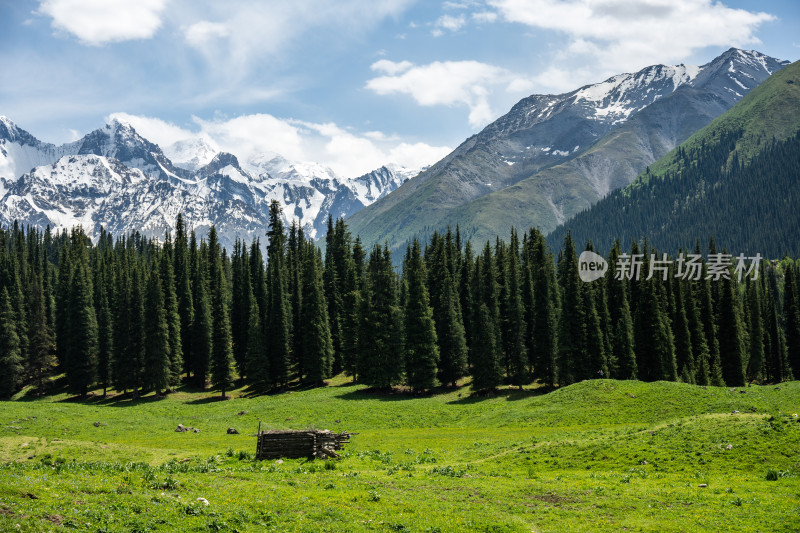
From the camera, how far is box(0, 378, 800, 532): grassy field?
21.3 metres

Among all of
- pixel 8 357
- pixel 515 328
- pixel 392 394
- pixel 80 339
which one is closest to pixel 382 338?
pixel 392 394

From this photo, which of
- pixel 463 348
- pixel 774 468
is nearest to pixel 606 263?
pixel 463 348

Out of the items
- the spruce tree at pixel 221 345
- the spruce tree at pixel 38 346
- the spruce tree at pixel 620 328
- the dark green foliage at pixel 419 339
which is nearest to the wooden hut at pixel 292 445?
the dark green foliage at pixel 419 339

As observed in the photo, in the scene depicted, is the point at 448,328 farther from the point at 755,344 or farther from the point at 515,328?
the point at 755,344

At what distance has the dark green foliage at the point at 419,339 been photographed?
81.6 m

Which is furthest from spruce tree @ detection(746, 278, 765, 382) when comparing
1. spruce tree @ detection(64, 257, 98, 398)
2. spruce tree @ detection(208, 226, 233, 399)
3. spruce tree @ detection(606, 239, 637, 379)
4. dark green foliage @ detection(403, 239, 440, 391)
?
spruce tree @ detection(64, 257, 98, 398)

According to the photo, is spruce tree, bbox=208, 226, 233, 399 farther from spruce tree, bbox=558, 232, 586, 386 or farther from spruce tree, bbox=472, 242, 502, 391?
spruce tree, bbox=558, 232, 586, 386

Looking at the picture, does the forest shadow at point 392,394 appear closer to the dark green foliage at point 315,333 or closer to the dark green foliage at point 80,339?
the dark green foliage at point 315,333

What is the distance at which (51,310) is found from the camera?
113m

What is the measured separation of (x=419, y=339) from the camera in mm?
83438

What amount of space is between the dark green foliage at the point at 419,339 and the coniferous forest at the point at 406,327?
203 millimetres

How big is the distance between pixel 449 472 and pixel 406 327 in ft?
171

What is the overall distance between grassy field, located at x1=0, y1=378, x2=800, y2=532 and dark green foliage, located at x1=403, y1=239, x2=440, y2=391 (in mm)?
17832

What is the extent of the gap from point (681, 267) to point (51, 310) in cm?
11931
